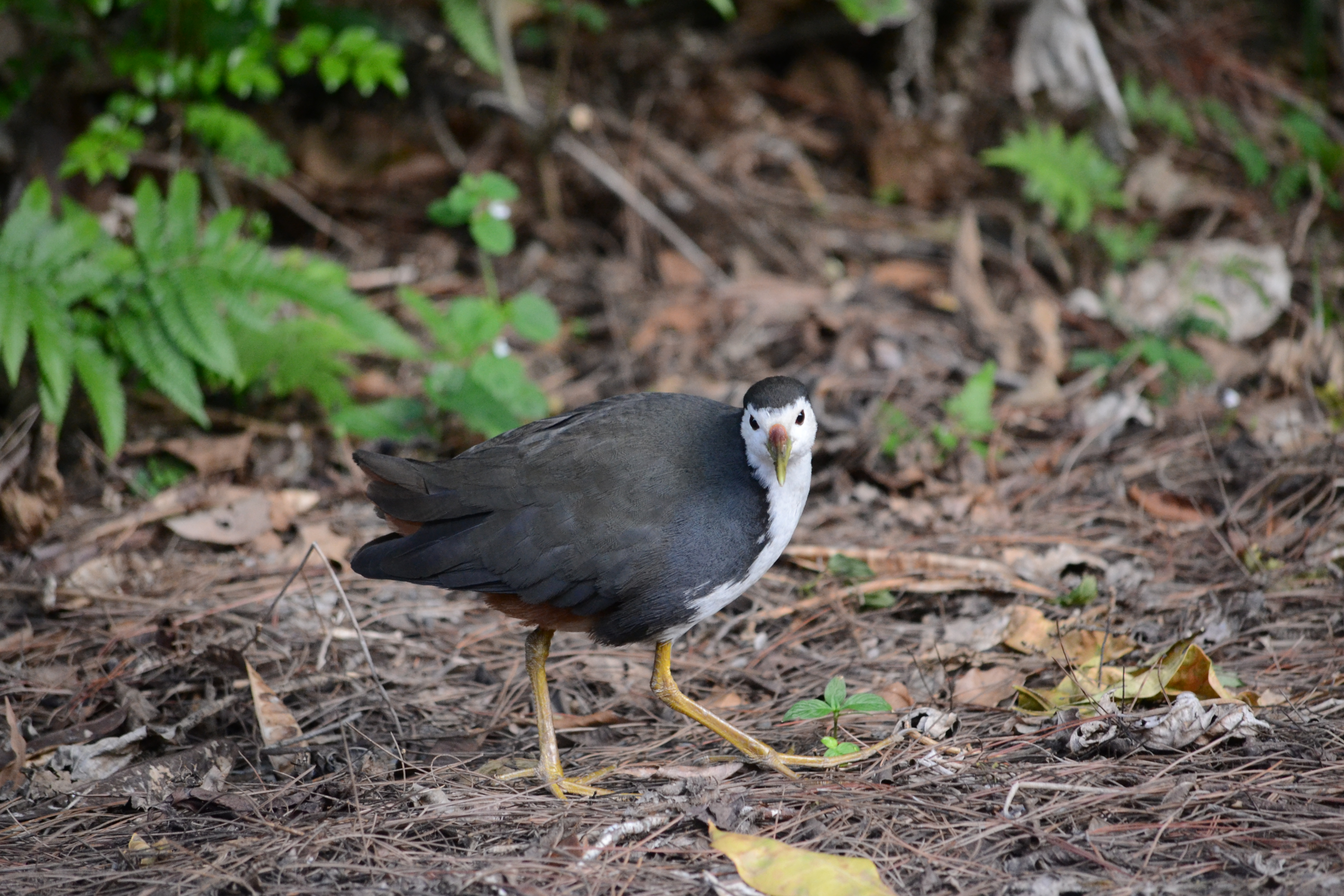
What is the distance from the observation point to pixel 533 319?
525 centimetres

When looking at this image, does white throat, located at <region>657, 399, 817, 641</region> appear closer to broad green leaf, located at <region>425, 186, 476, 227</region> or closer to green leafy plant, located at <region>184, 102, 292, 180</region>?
broad green leaf, located at <region>425, 186, 476, 227</region>

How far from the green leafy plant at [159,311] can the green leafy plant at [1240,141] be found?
17.5ft

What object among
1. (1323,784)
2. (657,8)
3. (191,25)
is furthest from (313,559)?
(657,8)

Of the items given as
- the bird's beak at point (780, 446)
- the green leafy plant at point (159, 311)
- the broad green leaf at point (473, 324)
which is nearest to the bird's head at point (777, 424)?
the bird's beak at point (780, 446)

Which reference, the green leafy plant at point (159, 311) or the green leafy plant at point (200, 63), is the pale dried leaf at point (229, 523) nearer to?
the green leafy plant at point (159, 311)

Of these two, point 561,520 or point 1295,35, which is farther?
point 1295,35

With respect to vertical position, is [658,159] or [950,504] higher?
[658,159]

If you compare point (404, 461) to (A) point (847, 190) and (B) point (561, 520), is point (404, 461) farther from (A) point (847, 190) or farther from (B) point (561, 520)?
(A) point (847, 190)

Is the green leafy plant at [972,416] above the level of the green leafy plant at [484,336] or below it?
below

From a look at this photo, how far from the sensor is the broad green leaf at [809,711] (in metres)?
3.18

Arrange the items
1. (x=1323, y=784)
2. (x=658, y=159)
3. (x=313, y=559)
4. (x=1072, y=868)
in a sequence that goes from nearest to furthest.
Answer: (x=1072, y=868), (x=1323, y=784), (x=313, y=559), (x=658, y=159)

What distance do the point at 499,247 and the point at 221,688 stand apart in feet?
7.88

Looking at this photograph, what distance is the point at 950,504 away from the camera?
16.3 feet

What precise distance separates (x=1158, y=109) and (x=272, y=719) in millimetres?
6397
